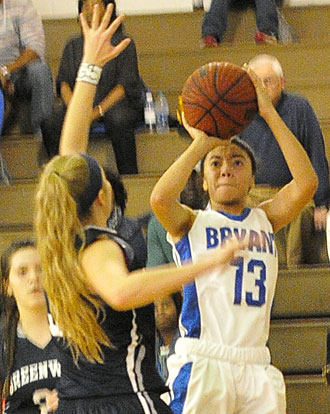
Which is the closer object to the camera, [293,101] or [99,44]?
[99,44]

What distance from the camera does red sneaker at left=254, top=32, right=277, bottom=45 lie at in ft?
22.6

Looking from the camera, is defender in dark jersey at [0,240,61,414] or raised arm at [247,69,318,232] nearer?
raised arm at [247,69,318,232]

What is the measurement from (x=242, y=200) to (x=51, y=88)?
3.01 metres

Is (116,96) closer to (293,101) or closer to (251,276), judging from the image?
(293,101)

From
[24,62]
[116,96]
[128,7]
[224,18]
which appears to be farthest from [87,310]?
[128,7]

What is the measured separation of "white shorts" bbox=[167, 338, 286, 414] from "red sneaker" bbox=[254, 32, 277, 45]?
3967 mm

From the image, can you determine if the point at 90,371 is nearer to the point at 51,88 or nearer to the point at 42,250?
the point at 42,250

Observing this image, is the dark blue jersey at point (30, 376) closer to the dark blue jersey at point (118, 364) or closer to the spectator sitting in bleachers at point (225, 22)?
the dark blue jersey at point (118, 364)

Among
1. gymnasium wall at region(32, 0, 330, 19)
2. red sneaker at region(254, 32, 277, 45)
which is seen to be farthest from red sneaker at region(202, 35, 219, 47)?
gymnasium wall at region(32, 0, 330, 19)

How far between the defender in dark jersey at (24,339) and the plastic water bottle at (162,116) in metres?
2.63

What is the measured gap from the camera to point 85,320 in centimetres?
265

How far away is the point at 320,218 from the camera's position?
5227 millimetres

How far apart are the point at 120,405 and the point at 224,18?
4.80 metres

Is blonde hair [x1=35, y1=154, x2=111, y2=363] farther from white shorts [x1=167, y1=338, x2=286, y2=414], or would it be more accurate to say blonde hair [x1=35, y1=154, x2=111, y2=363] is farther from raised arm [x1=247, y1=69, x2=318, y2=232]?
raised arm [x1=247, y1=69, x2=318, y2=232]
